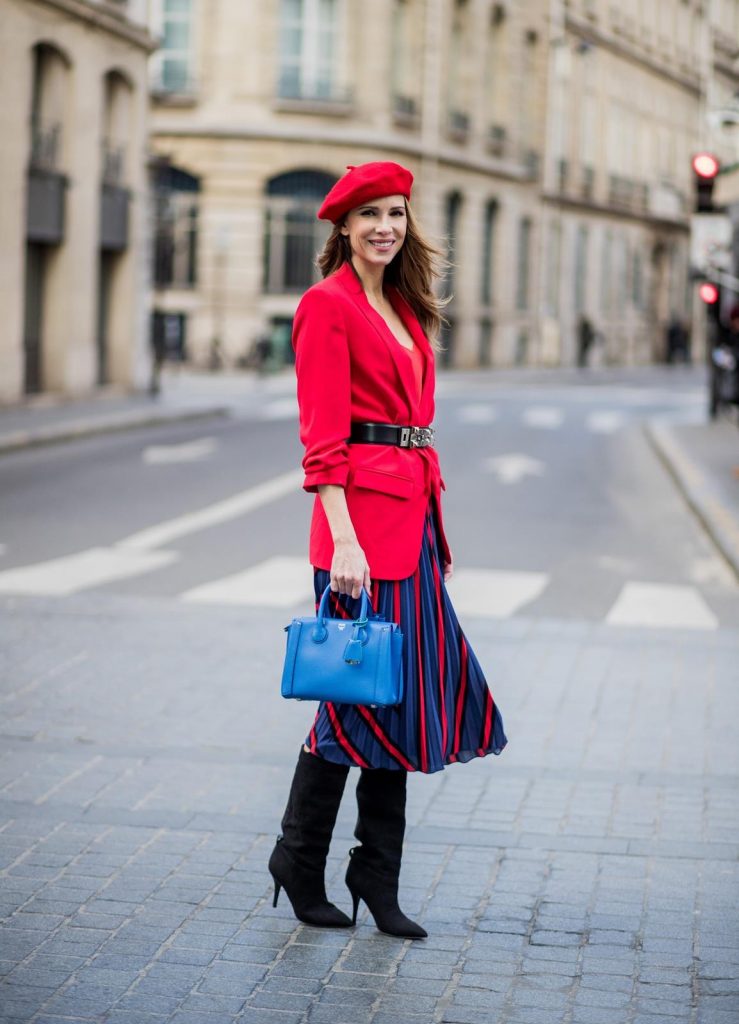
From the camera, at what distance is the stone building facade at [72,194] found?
2733cm

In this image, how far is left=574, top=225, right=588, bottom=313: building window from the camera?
63031 mm

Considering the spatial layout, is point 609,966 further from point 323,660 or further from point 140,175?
point 140,175

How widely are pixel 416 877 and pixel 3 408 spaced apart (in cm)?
2263

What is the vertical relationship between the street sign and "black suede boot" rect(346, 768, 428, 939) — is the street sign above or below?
above

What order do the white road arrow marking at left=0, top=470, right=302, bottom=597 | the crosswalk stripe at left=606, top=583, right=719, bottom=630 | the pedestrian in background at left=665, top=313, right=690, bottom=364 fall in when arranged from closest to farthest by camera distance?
1. the crosswalk stripe at left=606, top=583, right=719, bottom=630
2. the white road arrow marking at left=0, top=470, right=302, bottom=597
3. the pedestrian in background at left=665, top=313, right=690, bottom=364

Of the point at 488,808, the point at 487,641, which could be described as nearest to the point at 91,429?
the point at 487,641

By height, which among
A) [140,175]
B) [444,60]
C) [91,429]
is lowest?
[91,429]

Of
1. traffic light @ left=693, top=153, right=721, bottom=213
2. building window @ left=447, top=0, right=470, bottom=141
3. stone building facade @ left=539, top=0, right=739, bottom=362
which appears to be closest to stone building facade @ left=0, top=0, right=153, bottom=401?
traffic light @ left=693, top=153, right=721, bottom=213

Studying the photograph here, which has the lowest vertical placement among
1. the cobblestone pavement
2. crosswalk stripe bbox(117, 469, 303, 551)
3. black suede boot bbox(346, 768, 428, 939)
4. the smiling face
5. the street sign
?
crosswalk stripe bbox(117, 469, 303, 551)

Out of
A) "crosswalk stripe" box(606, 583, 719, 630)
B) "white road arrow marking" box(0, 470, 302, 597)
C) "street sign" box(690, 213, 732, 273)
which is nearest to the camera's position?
"crosswalk stripe" box(606, 583, 719, 630)

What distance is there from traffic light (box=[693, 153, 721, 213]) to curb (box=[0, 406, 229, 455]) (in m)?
8.21

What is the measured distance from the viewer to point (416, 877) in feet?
17.4

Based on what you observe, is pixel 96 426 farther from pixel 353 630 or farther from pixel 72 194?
pixel 353 630

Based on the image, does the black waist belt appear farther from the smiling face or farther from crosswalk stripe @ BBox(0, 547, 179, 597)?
crosswalk stripe @ BBox(0, 547, 179, 597)
